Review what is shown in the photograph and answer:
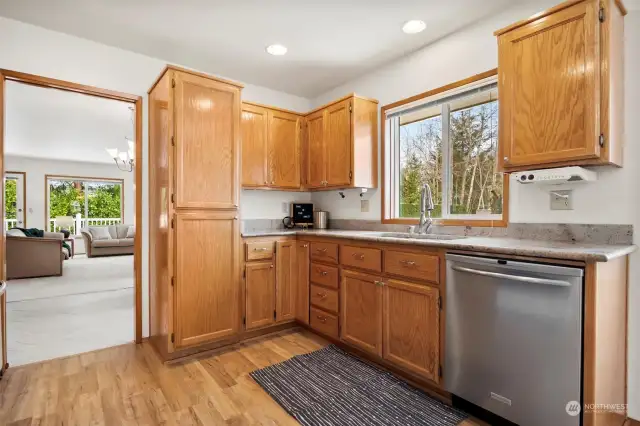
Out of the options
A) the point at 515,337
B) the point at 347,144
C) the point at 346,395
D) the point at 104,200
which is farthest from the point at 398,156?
the point at 104,200

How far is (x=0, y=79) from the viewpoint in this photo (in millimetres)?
2391

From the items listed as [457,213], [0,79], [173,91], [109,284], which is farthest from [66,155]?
[457,213]

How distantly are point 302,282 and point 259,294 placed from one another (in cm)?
42

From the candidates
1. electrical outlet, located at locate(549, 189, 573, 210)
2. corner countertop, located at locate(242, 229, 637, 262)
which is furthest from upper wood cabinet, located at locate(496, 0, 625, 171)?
corner countertop, located at locate(242, 229, 637, 262)

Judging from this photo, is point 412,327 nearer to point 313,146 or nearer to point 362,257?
point 362,257

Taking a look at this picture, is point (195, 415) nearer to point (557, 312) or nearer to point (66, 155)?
point (557, 312)

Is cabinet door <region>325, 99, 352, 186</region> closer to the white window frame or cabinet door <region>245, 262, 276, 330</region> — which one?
the white window frame

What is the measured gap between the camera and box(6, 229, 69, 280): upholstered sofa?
554cm

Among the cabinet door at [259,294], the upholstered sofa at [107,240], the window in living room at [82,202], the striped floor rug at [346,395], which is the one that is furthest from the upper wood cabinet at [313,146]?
the window in living room at [82,202]

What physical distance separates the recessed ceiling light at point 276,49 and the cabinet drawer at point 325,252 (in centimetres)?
173

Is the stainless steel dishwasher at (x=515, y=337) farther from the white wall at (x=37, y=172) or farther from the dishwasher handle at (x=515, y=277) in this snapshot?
the white wall at (x=37, y=172)

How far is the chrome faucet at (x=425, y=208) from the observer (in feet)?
8.67

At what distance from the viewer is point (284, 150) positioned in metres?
3.59

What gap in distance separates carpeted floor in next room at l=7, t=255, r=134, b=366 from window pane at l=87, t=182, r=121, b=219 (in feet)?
13.8
